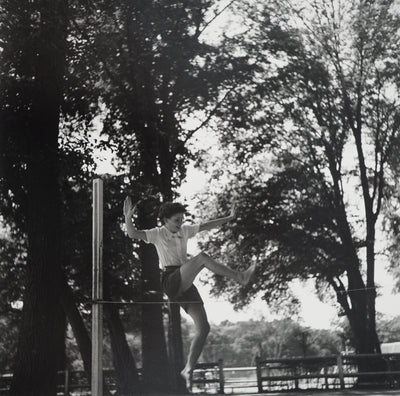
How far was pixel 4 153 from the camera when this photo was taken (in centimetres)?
1784

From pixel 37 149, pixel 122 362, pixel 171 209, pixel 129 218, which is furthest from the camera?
pixel 122 362

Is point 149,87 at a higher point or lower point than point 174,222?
higher

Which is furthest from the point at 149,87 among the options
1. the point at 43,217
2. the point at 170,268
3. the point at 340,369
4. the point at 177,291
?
the point at 177,291

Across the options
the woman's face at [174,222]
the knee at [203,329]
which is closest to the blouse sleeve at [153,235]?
the woman's face at [174,222]

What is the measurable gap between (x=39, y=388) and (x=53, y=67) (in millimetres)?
8625

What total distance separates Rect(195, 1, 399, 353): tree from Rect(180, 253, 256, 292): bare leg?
62.2 feet

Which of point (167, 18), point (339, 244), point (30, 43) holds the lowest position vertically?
point (339, 244)

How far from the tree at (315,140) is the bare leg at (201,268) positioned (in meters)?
19.0

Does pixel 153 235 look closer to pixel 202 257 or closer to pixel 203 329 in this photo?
pixel 202 257

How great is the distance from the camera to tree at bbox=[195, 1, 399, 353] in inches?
985

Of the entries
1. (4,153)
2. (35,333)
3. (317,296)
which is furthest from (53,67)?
(317,296)

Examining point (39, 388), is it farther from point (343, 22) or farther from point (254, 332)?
point (254, 332)

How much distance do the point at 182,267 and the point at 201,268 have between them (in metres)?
0.20

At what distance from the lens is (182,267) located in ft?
21.6
